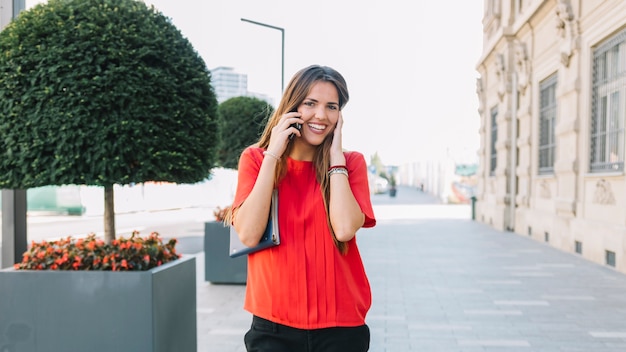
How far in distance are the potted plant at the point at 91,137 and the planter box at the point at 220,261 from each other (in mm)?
3619

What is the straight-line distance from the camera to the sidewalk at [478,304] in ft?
16.5

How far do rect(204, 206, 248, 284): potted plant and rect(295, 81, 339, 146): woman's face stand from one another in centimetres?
567

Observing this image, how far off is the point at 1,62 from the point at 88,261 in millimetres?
1423

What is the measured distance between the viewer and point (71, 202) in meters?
26.4

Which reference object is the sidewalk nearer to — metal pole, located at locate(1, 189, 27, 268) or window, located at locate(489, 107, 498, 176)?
metal pole, located at locate(1, 189, 27, 268)

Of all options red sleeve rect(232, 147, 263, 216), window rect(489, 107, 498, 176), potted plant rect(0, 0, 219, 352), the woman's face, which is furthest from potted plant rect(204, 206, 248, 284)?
window rect(489, 107, 498, 176)

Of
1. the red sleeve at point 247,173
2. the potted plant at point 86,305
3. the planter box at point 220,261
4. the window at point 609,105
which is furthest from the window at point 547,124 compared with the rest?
the red sleeve at point 247,173

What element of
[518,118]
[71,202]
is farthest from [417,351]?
[71,202]

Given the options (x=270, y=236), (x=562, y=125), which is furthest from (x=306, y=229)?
(x=562, y=125)

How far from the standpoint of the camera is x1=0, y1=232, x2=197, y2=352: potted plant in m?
3.14

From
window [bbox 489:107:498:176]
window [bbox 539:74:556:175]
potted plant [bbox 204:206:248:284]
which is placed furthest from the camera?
window [bbox 489:107:498:176]

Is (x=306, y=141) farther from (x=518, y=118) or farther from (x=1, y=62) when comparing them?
(x=518, y=118)

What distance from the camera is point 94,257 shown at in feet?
11.1

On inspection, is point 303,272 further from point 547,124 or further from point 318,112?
point 547,124
